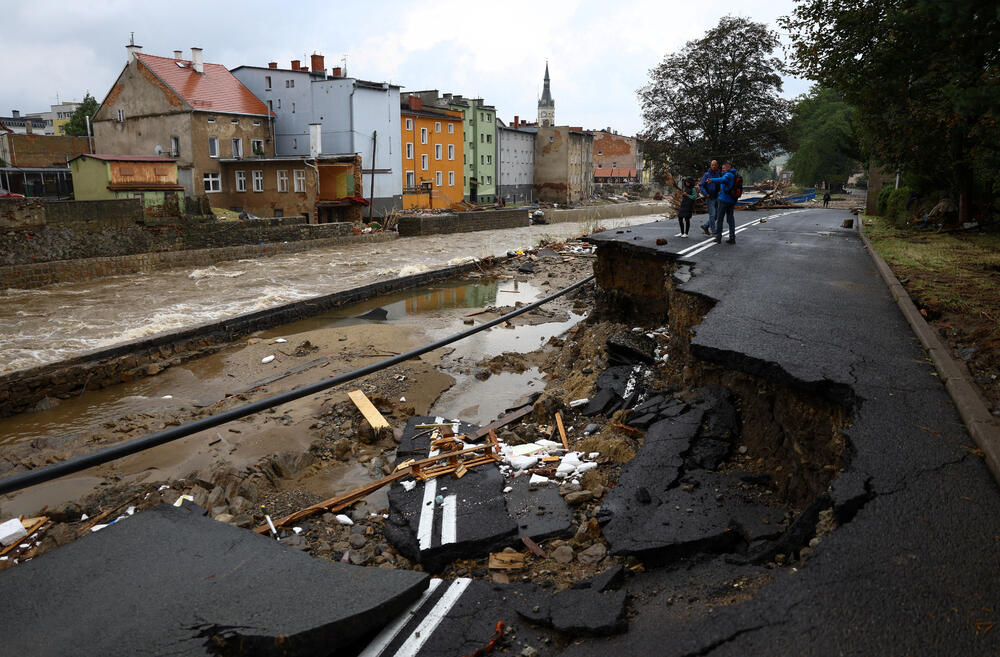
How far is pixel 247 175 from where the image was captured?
4503cm

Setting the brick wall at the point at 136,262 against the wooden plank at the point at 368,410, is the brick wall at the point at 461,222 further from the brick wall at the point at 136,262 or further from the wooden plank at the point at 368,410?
the wooden plank at the point at 368,410

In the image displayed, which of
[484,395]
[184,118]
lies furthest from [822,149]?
[484,395]

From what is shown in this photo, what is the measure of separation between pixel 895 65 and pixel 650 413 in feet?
28.6

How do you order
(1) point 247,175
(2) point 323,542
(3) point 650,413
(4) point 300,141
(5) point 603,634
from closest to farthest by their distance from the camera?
(5) point 603,634, (2) point 323,542, (3) point 650,413, (1) point 247,175, (4) point 300,141

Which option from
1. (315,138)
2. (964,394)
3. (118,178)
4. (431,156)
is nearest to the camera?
(964,394)

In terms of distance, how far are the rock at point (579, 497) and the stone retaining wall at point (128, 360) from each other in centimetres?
1164

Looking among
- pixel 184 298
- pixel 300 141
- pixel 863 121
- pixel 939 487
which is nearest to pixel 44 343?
pixel 184 298

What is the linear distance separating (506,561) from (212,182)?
46700 millimetres

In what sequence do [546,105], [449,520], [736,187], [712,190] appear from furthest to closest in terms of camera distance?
[546,105]
[712,190]
[736,187]
[449,520]

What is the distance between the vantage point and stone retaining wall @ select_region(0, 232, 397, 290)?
23328mm

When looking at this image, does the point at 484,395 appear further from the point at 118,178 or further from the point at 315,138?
the point at 315,138

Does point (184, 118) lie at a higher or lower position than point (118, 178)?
higher

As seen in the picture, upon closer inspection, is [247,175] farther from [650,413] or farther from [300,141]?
[650,413]

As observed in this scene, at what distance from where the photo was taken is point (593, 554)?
15.1ft
